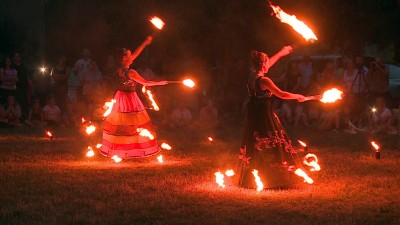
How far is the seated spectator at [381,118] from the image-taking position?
65.2 feet

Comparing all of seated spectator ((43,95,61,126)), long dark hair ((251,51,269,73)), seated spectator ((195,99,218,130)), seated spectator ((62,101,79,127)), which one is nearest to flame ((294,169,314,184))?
long dark hair ((251,51,269,73))

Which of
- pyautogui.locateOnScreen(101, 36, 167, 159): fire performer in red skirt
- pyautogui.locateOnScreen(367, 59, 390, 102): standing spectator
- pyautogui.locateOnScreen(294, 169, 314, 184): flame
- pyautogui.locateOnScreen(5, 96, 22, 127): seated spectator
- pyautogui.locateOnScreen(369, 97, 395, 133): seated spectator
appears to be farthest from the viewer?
pyautogui.locateOnScreen(5, 96, 22, 127): seated spectator

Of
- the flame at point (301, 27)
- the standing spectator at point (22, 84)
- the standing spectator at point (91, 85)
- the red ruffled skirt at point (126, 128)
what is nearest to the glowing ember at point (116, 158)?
the red ruffled skirt at point (126, 128)

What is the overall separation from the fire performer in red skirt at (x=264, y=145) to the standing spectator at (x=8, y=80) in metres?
12.9

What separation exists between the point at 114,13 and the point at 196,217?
1967 centimetres

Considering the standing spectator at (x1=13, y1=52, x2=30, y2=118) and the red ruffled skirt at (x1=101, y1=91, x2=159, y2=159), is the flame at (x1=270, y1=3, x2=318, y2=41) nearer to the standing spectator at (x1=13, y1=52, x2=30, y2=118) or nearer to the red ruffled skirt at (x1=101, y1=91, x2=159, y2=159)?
the red ruffled skirt at (x1=101, y1=91, x2=159, y2=159)

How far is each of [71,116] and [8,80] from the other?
2129 mm

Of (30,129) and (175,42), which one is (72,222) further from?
(175,42)

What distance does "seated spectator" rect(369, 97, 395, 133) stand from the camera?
19875 millimetres

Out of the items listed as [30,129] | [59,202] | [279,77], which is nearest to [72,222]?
[59,202]

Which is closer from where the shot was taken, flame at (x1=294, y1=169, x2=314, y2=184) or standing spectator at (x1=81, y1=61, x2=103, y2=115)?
flame at (x1=294, y1=169, x2=314, y2=184)

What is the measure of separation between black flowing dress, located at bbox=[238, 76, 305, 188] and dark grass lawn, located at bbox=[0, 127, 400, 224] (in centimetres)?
24

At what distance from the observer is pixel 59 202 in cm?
991

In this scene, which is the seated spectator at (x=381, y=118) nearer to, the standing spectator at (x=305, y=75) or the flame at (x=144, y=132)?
the standing spectator at (x=305, y=75)
